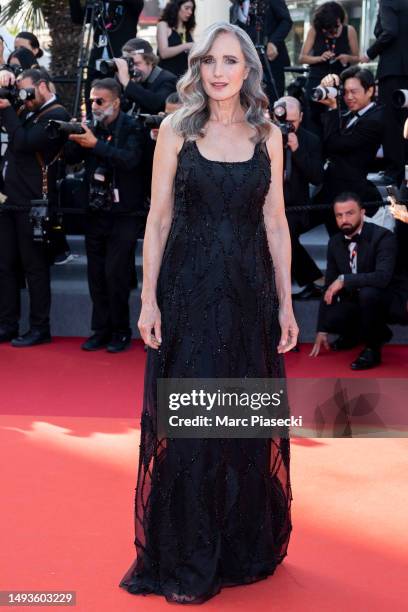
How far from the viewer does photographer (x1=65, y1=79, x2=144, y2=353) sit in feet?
22.6

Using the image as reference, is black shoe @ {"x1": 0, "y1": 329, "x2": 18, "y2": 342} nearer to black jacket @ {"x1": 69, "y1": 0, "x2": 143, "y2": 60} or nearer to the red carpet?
the red carpet

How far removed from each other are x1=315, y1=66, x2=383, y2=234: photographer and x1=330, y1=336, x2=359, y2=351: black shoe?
0.97 meters

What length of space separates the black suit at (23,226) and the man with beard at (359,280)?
192 cm

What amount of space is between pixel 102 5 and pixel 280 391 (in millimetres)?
5654

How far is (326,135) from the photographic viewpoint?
24.0ft

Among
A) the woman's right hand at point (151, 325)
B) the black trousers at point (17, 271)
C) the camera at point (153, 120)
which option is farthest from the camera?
the black trousers at point (17, 271)

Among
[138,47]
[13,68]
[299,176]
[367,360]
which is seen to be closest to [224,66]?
[367,360]

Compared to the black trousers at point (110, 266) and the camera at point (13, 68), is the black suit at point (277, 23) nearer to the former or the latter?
the camera at point (13, 68)

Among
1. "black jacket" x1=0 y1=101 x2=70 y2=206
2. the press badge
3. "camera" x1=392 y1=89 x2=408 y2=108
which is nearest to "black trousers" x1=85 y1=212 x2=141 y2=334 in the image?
"black jacket" x1=0 y1=101 x2=70 y2=206

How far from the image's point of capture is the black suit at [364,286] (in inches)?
260

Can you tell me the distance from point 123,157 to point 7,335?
1522 millimetres

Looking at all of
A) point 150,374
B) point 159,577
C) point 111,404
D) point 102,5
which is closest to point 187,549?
point 159,577

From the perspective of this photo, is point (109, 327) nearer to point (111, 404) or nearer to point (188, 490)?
point (111, 404)

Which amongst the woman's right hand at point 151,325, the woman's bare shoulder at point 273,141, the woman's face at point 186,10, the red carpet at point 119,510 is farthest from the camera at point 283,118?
the woman's right hand at point 151,325
